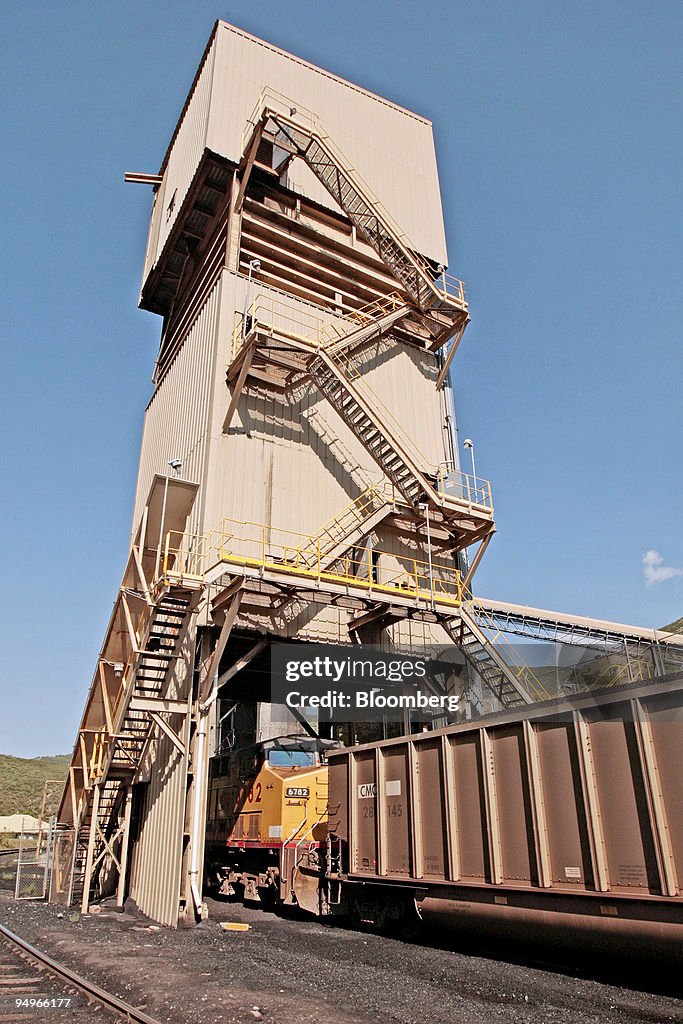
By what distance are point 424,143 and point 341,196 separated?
8.98 meters

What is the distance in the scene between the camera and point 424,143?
2941cm

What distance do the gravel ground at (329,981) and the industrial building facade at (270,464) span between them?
2.91m

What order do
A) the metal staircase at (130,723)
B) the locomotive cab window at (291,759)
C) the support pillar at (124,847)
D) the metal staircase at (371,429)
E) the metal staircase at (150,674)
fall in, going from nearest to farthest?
the metal staircase at (130,723) < the metal staircase at (150,674) < the locomotive cab window at (291,759) < the support pillar at (124,847) < the metal staircase at (371,429)

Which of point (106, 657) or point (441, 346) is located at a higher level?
point (441, 346)

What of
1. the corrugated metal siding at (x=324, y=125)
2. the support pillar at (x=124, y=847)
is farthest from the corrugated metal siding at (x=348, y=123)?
the support pillar at (x=124, y=847)

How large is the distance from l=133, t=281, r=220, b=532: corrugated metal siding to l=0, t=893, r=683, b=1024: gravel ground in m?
9.31

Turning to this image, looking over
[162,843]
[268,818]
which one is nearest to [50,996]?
[162,843]

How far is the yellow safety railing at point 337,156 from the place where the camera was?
22203mm

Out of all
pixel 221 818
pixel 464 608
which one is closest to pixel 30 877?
pixel 221 818

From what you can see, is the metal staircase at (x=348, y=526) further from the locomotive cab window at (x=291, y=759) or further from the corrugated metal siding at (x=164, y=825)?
the locomotive cab window at (x=291, y=759)

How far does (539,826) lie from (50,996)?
5931mm

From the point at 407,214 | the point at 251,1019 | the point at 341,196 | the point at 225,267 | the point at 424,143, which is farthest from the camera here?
the point at 424,143

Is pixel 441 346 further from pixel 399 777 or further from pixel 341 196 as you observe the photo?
pixel 399 777

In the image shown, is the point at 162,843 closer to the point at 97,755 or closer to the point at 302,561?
the point at 97,755
